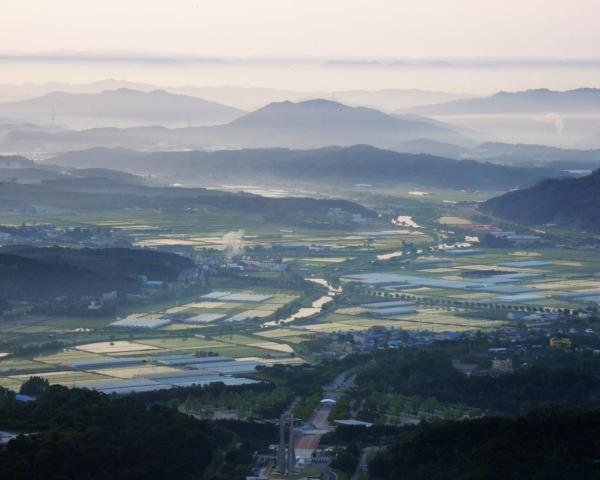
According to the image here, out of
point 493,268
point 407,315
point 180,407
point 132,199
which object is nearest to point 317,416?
point 180,407

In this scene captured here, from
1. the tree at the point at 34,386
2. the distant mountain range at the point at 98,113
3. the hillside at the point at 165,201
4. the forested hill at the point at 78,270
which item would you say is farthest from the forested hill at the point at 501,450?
→ the distant mountain range at the point at 98,113

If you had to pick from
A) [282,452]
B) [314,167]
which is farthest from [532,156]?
[282,452]

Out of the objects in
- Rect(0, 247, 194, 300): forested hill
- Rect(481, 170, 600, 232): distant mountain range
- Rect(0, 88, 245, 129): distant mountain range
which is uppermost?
Rect(0, 88, 245, 129): distant mountain range

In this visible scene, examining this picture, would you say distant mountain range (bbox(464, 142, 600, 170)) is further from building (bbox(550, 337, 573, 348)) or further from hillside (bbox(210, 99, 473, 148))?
building (bbox(550, 337, 573, 348))

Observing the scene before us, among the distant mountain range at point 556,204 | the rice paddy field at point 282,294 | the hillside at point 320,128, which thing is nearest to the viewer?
the rice paddy field at point 282,294

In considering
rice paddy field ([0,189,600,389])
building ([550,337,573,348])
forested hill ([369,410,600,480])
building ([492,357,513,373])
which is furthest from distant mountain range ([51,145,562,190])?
forested hill ([369,410,600,480])

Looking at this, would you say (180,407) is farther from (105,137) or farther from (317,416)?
(105,137)

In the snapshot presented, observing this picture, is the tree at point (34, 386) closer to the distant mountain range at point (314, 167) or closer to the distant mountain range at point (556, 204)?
the distant mountain range at point (556, 204)
